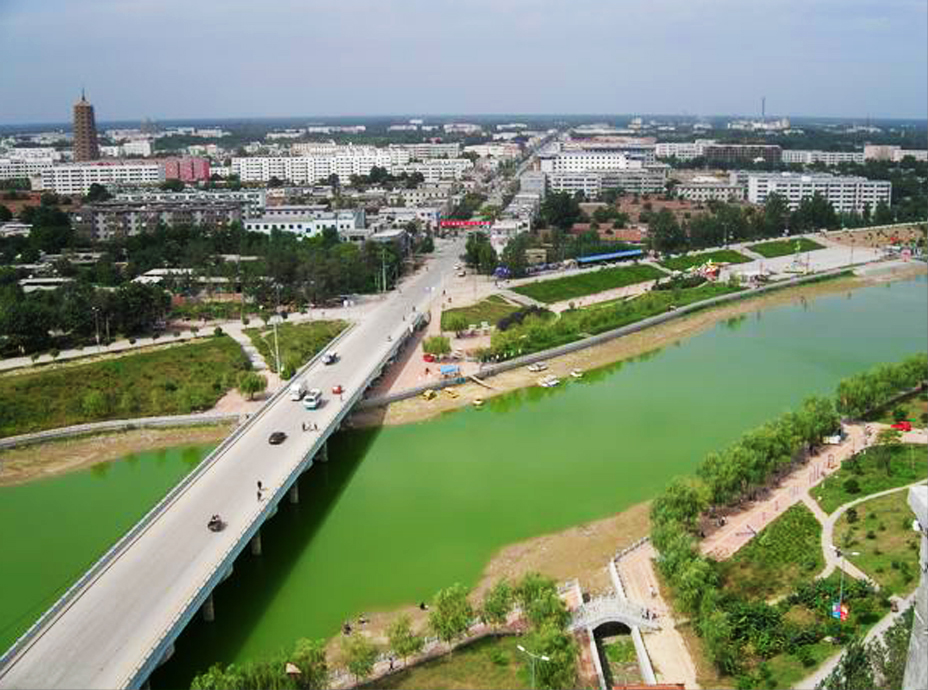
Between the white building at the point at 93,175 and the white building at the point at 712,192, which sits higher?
the white building at the point at 93,175

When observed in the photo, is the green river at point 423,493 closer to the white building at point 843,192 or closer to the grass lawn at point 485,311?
the grass lawn at point 485,311

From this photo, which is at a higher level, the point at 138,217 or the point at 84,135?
the point at 84,135

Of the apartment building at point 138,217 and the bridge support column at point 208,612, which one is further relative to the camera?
the apartment building at point 138,217

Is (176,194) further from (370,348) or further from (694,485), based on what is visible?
(694,485)

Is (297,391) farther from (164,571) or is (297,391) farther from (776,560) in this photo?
(776,560)

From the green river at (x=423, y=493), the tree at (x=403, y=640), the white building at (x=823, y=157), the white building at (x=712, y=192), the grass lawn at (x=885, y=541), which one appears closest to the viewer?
the tree at (x=403, y=640)

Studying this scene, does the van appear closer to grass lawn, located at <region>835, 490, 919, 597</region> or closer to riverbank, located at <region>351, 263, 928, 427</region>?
riverbank, located at <region>351, 263, 928, 427</region>

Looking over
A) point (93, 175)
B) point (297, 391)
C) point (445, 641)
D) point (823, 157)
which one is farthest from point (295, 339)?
point (823, 157)

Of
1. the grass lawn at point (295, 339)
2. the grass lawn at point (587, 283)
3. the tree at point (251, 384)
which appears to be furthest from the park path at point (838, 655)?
the grass lawn at point (587, 283)

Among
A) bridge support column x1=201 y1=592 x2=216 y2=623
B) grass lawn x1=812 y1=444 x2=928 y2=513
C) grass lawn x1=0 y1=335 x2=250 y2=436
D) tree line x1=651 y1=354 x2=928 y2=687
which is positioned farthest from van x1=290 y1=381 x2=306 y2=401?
grass lawn x1=812 y1=444 x2=928 y2=513
